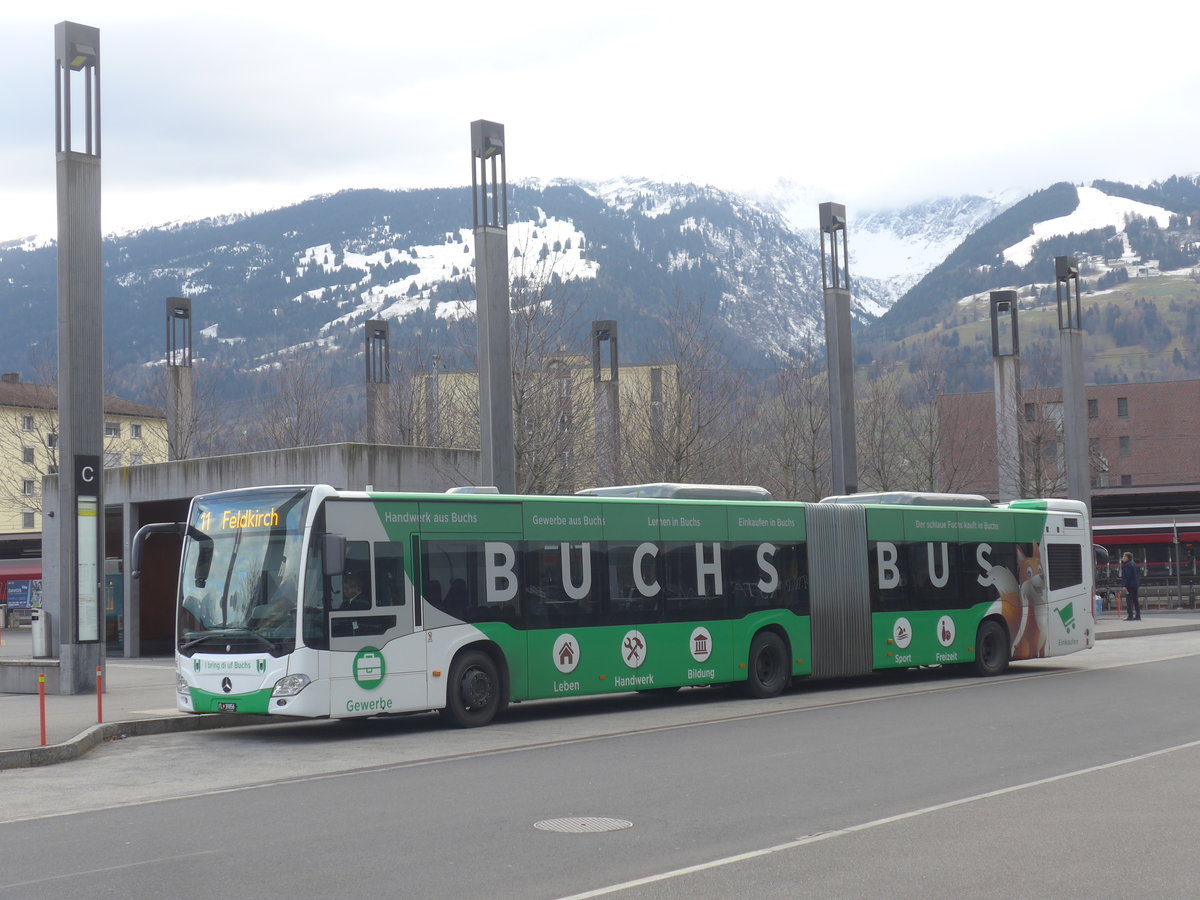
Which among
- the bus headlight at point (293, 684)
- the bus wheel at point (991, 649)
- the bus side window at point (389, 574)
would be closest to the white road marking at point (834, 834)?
the bus headlight at point (293, 684)

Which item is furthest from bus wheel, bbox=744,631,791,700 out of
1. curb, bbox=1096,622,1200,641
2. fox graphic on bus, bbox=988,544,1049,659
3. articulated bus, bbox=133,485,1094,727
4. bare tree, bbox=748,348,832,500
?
bare tree, bbox=748,348,832,500

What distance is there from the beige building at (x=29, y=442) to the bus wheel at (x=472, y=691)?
79.6 metres

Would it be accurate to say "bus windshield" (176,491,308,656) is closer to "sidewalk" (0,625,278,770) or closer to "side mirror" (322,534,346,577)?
"side mirror" (322,534,346,577)

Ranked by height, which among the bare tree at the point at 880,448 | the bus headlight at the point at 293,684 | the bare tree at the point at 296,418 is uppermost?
the bare tree at the point at 296,418

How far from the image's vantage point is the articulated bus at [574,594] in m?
15.9

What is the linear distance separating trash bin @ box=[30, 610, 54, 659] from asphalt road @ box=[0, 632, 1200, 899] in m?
9.13

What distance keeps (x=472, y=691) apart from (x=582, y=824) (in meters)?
7.47

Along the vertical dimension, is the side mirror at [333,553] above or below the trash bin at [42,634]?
above

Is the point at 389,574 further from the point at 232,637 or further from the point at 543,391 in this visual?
the point at 543,391

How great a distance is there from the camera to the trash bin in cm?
2462

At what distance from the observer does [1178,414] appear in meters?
105

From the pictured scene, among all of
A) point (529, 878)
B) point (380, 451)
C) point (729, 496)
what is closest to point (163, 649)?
point (380, 451)

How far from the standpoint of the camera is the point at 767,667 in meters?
21.0

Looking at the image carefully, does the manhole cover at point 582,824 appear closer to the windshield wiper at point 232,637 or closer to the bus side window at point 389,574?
the windshield wiper at point 232,637
